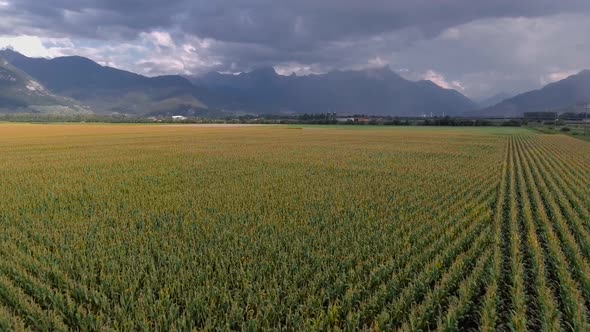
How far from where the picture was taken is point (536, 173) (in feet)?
72.4

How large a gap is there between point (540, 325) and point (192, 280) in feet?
19.6

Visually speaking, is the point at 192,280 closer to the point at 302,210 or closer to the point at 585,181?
the point at 302,210

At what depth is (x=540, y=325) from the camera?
5.45 m

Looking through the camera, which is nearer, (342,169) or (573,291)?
(573,291)

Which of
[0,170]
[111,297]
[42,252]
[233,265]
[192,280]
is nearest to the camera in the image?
[111,297]

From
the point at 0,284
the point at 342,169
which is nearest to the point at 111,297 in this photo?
the point at 0,284

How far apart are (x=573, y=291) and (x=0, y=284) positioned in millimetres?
10545

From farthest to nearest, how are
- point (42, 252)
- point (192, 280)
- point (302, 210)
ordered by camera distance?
point (302, 210), point (42, 252), point (192, 280)

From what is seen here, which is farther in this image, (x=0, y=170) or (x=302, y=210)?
(x=0, y=170)

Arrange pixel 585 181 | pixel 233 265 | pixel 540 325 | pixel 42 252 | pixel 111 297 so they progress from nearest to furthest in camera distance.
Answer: pixel 540 325 < pixel 111 297 < pixel 233 265 < pixel 42 252 < pixel 585 181

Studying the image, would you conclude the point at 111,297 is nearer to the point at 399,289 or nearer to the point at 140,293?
the point at 140,293

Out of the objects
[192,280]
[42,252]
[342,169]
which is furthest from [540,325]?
[342,169]

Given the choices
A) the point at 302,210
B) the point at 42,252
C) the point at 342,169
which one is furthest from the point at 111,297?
the point at 342,169

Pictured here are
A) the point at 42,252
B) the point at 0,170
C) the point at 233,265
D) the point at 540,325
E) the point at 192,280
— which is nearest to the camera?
the point at 540,325
